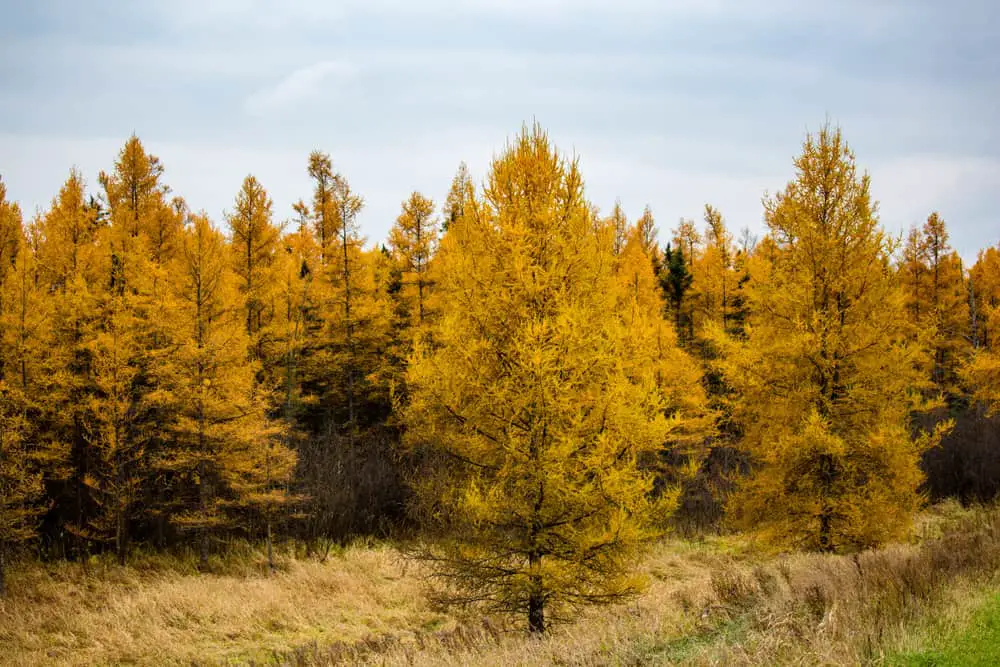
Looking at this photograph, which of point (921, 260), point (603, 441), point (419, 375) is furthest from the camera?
point (921, 260)

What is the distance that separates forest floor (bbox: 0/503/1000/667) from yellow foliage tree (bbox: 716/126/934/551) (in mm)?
1067

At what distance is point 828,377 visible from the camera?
530 inches

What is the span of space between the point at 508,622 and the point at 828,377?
8.05 metres

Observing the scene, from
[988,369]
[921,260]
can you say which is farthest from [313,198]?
[921,260]

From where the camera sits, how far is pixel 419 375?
9.17 meters

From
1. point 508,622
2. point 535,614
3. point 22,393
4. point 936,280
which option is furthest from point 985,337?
point 22,393

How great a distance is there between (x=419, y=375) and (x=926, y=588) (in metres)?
6.74

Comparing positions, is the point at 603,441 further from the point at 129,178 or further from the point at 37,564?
the point at 129,178

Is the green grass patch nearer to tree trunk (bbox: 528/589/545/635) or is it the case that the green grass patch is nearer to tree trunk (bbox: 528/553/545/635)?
tree trunk (bbox: 528/553/545/635)

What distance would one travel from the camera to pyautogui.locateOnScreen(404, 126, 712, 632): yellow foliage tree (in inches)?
344

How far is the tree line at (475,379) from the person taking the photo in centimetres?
909

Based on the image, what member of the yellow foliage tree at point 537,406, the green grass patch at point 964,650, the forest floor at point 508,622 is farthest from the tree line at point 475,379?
the green grass patch at point 964,650

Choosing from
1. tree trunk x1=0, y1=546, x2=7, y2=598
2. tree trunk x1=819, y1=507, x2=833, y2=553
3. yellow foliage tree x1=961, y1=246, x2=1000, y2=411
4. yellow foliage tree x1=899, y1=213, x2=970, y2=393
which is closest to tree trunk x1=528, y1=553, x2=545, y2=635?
tree trunk x1=819, y1=507, x2=833, y2=553

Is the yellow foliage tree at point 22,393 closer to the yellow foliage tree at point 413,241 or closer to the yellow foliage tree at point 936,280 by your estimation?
the yellow foliage tree at point 413,241
